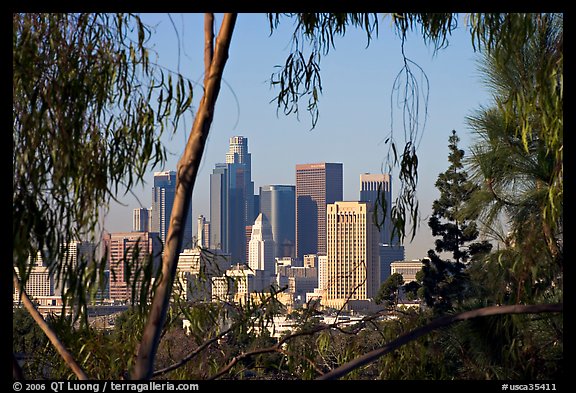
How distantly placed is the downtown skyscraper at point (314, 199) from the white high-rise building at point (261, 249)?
15.2 feet

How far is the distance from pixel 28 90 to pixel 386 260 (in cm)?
6144

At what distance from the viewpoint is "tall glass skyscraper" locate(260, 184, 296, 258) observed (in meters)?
78.3

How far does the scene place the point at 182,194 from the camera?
2357mm

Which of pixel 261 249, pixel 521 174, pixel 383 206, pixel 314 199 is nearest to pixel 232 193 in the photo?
pixel 261 249

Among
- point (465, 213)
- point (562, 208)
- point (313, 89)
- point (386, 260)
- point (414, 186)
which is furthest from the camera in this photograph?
point (386, 260)

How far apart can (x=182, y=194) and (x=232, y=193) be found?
213 feet

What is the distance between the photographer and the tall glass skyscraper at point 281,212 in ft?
257

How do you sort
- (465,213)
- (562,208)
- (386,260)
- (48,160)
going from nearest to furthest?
(48,160) < (562,208) < (465,213) < (386,260)

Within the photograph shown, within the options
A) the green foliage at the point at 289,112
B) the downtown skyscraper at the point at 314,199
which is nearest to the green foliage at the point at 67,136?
the green foliage at the point at 289,112

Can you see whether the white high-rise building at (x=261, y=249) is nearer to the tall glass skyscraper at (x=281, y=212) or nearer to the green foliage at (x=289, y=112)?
the tall glass skyscraper at (x=281, y=212)
